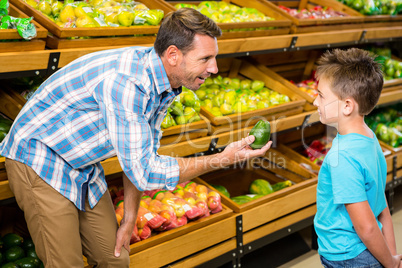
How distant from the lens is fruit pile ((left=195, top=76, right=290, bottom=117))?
135 inches

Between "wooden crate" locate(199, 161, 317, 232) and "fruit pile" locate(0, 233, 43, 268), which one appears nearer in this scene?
"fruit pile" locate(0, 233, 43, 268)

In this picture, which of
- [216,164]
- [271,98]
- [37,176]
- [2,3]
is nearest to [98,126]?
[37,176]

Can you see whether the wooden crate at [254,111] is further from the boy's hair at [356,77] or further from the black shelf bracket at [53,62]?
the boy's hair at [356,77]

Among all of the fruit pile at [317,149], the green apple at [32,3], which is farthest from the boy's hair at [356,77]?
the fruit pile at [317,149]

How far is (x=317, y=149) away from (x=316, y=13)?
48.3 inches

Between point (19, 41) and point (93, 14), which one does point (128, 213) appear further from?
point (93, 14)

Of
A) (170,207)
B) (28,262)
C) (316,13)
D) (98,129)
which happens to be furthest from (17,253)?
(316,13)

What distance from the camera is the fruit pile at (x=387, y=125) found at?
4.56 metres

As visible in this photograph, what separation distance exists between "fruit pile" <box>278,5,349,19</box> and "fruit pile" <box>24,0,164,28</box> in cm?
163

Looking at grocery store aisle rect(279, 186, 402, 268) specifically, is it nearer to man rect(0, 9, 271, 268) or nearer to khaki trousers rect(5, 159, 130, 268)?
man rect(0, 9, 271, 268)

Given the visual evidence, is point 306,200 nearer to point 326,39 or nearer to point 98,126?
point 326,39

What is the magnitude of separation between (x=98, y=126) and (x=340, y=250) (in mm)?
1077

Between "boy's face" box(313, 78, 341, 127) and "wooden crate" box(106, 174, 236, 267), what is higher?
"boy's face" box(313, 78, 341, 127)

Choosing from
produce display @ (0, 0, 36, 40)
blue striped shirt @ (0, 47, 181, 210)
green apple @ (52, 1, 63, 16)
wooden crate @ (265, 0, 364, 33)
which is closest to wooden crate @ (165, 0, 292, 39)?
wooden crate @ (265, 0, 364, 33)
